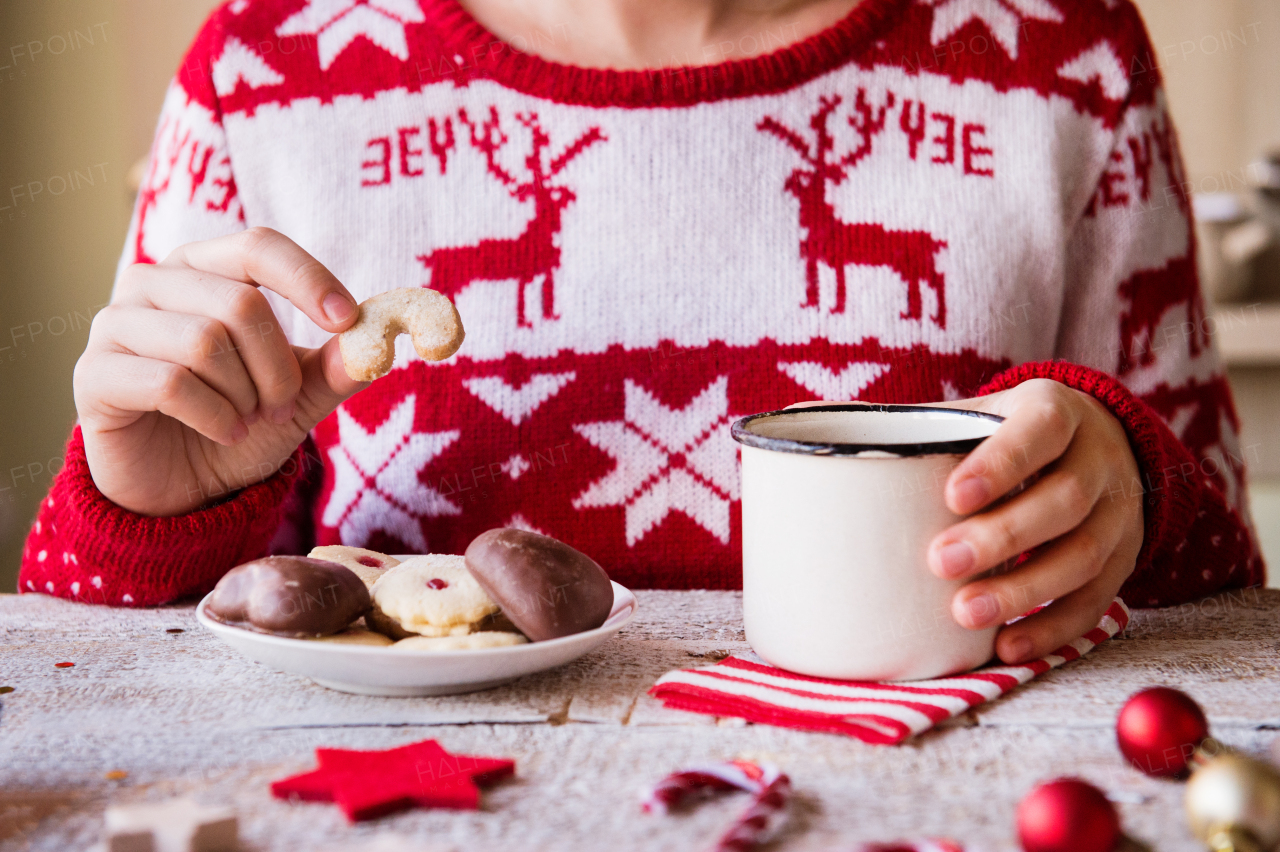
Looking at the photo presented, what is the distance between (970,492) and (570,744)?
0.73 feet

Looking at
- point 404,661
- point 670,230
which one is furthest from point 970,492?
point 670,230

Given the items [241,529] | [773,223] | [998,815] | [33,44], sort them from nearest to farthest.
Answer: [998,815] → [241,529] → [773,223] → [33,44]

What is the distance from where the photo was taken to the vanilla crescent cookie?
621mm

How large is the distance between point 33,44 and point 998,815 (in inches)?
90.5

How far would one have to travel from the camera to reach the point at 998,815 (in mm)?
403

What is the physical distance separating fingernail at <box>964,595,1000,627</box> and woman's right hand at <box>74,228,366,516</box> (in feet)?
1.26

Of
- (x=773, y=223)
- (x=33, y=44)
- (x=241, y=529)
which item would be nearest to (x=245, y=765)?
(x=241, y=529)

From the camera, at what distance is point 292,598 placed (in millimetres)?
504

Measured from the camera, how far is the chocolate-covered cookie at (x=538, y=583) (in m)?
0.52

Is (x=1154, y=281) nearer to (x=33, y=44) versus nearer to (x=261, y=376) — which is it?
(x=261, y=376)

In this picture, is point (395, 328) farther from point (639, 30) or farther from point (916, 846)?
point (639, 30)

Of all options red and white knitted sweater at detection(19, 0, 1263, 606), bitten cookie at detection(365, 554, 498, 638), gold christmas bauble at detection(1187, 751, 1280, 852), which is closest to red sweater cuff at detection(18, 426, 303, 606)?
A: red and white knitted sweater at detection(19, 0, 1263, 606)

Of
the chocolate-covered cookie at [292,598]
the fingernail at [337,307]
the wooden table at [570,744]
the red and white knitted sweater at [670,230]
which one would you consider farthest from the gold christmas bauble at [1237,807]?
the red and white knitted sweater at [670,230]

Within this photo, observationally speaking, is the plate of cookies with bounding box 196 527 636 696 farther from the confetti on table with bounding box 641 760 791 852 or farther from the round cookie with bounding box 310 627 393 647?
the confetti on table with bounding box 641 760 791 852
